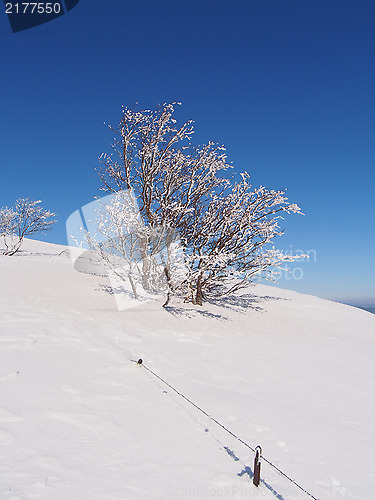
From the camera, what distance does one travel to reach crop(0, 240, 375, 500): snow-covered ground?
3012 millimetres

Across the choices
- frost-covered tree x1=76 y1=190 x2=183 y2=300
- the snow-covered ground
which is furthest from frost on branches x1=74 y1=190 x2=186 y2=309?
the snow-covered ground

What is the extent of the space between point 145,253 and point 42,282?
442 cm

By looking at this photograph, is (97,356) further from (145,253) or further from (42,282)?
(42,282)

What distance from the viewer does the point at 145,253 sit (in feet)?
39.5

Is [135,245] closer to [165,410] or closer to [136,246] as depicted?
[136,246]

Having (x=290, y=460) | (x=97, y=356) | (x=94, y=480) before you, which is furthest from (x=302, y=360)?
(x=94, y=480)

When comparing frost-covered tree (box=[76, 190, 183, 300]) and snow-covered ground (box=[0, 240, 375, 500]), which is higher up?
frost-covered tree (box=[76, 190, 183, 300])

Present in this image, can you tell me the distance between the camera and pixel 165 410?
176 inches

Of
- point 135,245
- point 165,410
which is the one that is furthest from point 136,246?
point 165,410

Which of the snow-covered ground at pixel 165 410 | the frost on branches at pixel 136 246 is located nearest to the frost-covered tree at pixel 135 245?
the frost on branches at pixel 136 246

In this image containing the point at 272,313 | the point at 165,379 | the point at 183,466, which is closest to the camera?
the point at 183,466

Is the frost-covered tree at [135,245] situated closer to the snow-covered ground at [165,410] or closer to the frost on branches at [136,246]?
the frost on branches at [136,246]

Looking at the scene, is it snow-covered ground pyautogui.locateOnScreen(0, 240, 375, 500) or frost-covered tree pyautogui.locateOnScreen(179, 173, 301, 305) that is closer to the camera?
snow-covered ground pyautogui.locateOnScreen(0, 240, 375, 500)

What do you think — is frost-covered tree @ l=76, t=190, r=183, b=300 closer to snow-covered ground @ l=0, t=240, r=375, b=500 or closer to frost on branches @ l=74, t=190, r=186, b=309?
frost on branches @ l=74, t=190, r=186, b=309
